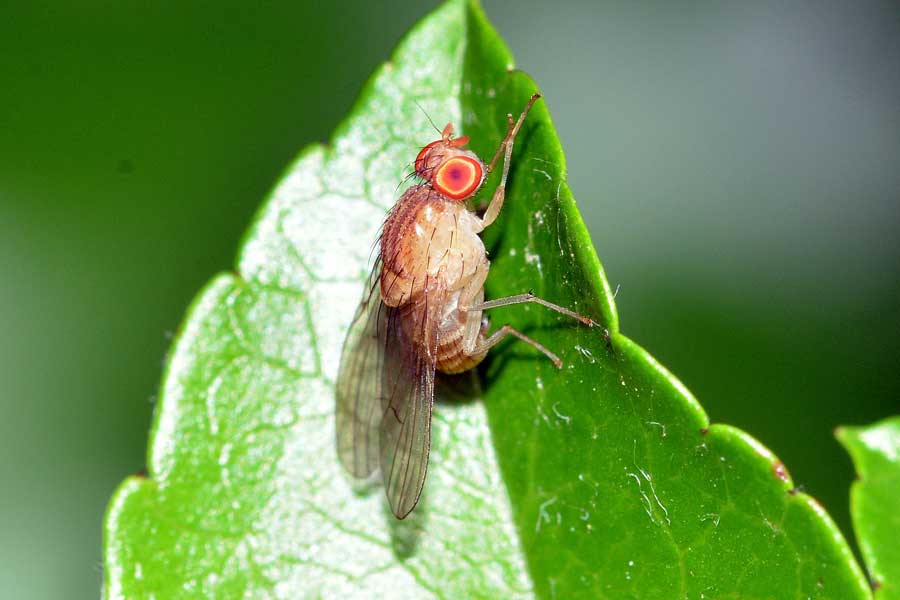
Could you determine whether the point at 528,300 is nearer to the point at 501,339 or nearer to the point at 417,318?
the point at 501,339

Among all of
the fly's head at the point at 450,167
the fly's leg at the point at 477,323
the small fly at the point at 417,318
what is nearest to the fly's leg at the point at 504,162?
the small fly at the point at 417,318

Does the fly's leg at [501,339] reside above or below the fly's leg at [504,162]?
below

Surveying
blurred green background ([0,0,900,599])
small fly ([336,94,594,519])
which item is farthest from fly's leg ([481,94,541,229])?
blurred green background ([0,0,900,599])

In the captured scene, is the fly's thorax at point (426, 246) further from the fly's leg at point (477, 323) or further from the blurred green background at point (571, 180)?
the blurred green background at point (571, 180)

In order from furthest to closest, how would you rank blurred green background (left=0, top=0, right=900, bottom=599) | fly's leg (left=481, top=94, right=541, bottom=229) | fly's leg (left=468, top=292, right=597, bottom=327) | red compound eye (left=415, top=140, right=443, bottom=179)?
blurred green background (left=0, top=0, right=900, bottom=599) → red compound eye (left=415, top=140, right=443, bottom=179) → fly's leg (left=481, top=94, right=541, bottom=229) → fly's leg (left=468, top=292, right=597, bottom=327)

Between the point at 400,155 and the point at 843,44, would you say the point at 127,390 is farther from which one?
the point at 843,44

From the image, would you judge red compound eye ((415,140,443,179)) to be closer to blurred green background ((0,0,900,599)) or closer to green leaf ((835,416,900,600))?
green leaf ((835,416,900,600))
